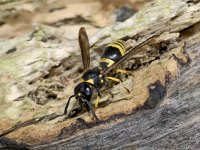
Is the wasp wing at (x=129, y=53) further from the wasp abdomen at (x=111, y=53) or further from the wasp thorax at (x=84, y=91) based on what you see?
the wasp thorax at (x=84, y=91)

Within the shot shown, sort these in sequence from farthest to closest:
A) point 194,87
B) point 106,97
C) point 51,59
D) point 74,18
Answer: point 74,18, point 51,59, point 106,97, point 194,87

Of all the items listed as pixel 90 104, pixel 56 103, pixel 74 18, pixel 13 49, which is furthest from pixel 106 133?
pixel 74 18

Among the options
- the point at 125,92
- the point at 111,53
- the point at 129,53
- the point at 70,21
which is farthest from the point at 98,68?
the point at 70,21

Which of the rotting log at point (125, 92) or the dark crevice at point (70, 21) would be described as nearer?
the rotting log at point (125, 92)

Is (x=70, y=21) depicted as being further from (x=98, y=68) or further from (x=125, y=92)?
(x=125, y=92)

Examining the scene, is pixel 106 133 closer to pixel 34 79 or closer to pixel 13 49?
pixel 34 79

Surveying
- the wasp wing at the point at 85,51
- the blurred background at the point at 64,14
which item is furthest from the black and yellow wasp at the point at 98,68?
the blurred background at the point at 64,14

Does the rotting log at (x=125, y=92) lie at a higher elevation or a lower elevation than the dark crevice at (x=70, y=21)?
lower
